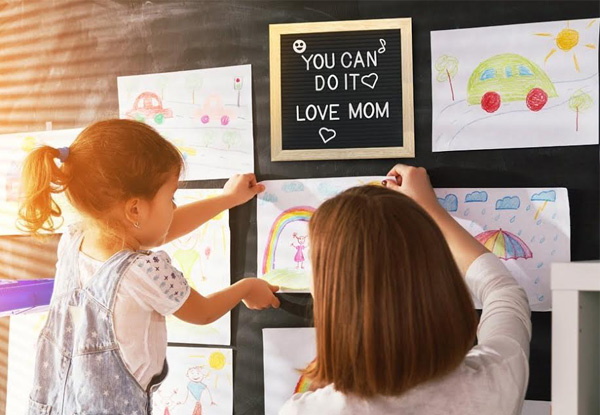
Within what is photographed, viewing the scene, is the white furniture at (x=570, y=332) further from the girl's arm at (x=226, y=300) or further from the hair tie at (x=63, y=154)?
the hair tie at (x=63, y=154)

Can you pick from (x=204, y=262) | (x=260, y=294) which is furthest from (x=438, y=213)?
(x=204, y=262)

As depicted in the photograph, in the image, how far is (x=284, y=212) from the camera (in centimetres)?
132

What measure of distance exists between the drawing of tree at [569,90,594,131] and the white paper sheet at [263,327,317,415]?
0.58 m

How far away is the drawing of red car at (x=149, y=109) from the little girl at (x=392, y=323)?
61 cm

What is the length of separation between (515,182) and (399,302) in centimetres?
43

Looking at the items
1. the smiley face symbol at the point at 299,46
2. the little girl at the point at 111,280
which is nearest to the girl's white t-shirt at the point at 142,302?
the little girl at the point at 111,280

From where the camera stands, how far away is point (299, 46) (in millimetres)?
1296

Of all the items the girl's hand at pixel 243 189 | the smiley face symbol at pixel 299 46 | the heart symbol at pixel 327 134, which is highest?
the smiley face symbol at pixel 299 46

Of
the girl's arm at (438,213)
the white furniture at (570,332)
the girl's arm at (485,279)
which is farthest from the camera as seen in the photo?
the girl's arm at (438,213)

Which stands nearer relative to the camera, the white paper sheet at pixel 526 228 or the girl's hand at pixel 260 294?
the white paper sheet at pixel 526 228

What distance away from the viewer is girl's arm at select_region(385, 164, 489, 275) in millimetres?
1107

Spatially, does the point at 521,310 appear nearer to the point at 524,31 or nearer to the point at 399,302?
the point at 399,302

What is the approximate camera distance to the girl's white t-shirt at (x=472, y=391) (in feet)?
2.87

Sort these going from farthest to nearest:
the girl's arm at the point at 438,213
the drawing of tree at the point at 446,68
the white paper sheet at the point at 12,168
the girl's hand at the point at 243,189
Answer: the white paper sheet at the point at 12,168 < the girl's hand at the point at 243,189 < the drawing of tree at the point at 446,68 < the girl's arm at the point at 438,213
